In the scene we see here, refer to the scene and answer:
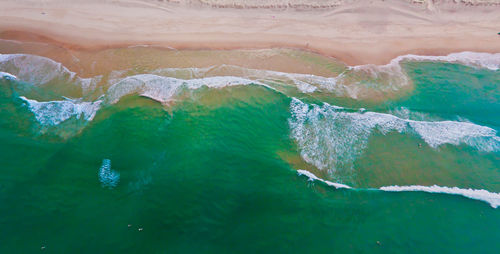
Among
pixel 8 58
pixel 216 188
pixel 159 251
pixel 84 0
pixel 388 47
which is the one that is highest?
pixel 84 0

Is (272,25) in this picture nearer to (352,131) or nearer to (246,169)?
(352,131)

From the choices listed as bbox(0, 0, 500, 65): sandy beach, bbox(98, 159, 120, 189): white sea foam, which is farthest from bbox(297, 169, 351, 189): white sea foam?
bbox(98, 159, 120, 189): white sea foam

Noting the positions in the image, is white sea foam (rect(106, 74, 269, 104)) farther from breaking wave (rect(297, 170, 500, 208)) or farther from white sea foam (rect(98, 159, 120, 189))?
breaking wave (rect(297, 170, 500, 208))

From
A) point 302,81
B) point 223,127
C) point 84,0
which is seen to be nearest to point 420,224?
point 302,81

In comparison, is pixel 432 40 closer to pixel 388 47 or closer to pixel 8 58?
pixel 388 47

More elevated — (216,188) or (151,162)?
(151,162)

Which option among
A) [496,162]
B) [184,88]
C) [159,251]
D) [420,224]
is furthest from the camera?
[184,88]

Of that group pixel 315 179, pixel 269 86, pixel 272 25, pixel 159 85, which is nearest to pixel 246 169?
pixel 315 179
